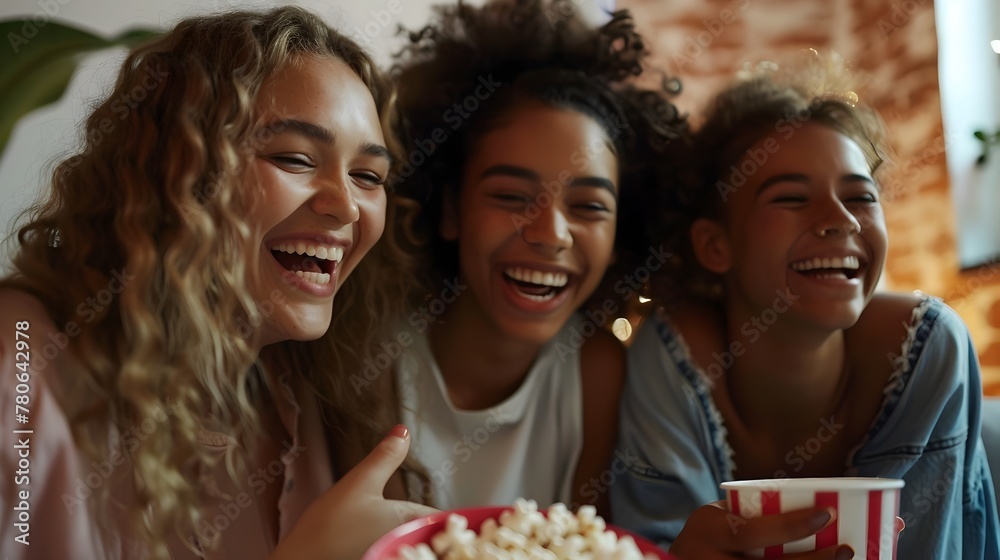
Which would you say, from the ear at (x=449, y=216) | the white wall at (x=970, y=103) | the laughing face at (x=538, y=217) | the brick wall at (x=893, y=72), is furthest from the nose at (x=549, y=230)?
the white wall at (x=970, y=103)

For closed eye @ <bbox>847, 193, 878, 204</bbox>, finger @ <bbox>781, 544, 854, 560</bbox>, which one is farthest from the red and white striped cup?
closed eye @ <bbox>847, 193, 878, 204</bbox>

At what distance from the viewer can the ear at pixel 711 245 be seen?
3.16ft

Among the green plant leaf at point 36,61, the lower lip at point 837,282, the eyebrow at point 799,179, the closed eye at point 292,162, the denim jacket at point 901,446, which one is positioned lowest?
the denim jacket at point 901,446

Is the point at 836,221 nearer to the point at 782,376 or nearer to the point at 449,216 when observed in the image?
the point at 782,376

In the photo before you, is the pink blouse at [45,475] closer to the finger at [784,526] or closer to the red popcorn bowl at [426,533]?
the red popcorn bowl at [426,533]

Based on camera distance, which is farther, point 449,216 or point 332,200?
point 449,216

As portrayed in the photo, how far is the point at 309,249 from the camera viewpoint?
2.49 feet

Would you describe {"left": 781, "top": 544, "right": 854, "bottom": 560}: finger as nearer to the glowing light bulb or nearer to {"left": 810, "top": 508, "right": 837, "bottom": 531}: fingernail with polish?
{"left": 810, "top": 508, "right": 837, "bottom": 531}: fingernail with polish

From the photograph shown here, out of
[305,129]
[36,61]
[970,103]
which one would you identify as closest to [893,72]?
[970,103]

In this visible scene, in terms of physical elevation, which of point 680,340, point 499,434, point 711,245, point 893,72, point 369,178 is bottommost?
point 499,434

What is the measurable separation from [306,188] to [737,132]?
54 centimetres

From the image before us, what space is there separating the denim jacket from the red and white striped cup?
0.86ft

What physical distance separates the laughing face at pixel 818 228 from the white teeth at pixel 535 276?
24 cm

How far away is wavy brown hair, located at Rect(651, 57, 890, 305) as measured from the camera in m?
0.94
